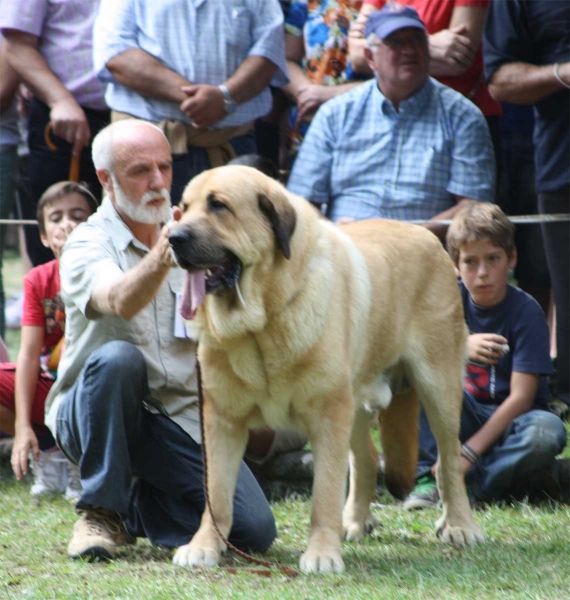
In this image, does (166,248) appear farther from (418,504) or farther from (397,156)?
(397,156)

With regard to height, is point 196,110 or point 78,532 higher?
point 196,110

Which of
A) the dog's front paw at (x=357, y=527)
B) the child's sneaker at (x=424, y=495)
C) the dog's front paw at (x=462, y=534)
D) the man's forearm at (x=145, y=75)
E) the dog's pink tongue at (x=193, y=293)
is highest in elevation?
the man's forearm at (x=145, y=75)

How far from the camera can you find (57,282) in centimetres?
518

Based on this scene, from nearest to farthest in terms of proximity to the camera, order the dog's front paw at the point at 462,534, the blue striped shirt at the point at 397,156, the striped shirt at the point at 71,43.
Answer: the dog's front paw at the point at 462,534 < the blue striped shirt at the point at 397,156 < the striped shirt at the point at 71,43

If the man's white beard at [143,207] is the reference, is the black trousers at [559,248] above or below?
below

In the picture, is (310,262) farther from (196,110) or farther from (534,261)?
(534,261)

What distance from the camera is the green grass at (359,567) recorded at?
126 inches

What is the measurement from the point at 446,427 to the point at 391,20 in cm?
238

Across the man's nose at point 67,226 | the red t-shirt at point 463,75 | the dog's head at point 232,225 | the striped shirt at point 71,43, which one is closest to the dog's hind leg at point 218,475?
the dog's head at point 232,225

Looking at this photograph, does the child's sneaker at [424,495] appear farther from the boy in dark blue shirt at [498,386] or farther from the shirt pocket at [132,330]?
the shirt pocket at [132,330]

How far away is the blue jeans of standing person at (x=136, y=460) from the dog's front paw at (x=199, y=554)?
27 cm

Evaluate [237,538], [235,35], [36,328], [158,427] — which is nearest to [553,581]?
[237,538]

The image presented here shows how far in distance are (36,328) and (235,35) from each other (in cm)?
199

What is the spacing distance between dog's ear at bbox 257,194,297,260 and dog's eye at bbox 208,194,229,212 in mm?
136
